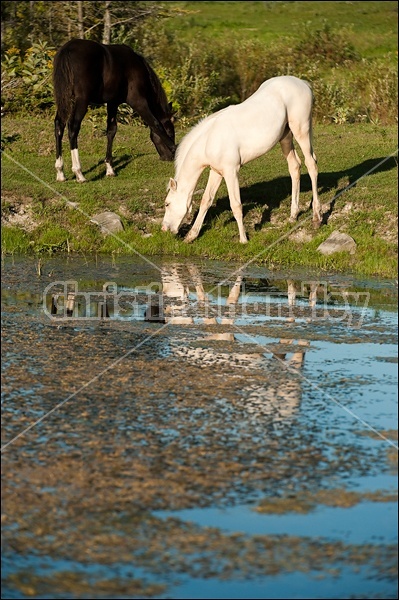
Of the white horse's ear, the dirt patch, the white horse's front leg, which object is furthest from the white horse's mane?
the dirt patch

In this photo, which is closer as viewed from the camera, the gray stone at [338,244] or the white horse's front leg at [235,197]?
the gray stone at [338,244]

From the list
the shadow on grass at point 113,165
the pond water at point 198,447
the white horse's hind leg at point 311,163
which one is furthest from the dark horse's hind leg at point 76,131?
the pond water at point 198,447

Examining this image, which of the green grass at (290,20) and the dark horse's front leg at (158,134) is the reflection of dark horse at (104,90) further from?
the green grass at (290,20)

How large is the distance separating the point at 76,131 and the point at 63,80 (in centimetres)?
75

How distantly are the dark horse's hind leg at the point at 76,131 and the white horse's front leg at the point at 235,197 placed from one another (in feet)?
10.6

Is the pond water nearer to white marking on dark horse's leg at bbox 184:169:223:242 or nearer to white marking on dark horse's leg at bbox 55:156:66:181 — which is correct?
white marking on dark horse's leg at bbox 184:169:223:242

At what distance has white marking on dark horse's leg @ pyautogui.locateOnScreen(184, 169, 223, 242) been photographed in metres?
13.8

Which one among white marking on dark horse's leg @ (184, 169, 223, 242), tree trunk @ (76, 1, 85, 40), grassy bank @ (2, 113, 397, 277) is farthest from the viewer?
tree trunk @ (76, 1, 85, 40)

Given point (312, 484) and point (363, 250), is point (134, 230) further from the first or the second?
point (312, 484)

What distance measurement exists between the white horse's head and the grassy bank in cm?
17

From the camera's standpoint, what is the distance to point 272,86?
14.1 m

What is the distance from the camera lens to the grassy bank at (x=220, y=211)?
1324cm

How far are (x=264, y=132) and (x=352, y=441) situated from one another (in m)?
7.82

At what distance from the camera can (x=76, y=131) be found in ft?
52.6
